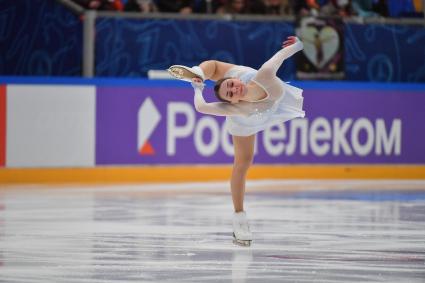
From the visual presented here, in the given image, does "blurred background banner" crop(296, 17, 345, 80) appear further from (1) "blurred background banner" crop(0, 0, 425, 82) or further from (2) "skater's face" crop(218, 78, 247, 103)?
(2) "skater's face" crop(218, 78, 247, 103)

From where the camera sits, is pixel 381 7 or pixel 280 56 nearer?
pixel 280 56

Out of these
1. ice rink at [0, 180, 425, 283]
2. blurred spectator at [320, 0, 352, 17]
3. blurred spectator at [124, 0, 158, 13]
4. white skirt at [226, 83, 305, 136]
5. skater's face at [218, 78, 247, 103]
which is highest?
blurred spectator at [320, 0, 352, 17]

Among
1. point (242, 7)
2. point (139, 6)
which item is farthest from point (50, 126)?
point (242, 7)

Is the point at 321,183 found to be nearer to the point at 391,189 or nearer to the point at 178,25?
the point at 391,189

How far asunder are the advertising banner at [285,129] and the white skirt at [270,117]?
17.9 ft

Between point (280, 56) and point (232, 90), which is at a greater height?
point (280, 56)

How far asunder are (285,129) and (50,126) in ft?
9.20

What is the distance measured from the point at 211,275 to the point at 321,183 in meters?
7.34

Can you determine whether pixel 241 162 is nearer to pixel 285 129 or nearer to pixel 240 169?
pixel 240 169

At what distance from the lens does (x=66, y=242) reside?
6984mm

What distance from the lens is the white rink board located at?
39.9 ft

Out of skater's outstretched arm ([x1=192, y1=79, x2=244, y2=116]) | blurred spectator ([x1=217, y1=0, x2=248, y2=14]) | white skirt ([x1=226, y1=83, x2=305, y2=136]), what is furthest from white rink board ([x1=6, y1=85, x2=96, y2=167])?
skater's outstretched arm ([x1=192, y1=79, x2=244, y2=116])

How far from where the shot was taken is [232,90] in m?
6.81

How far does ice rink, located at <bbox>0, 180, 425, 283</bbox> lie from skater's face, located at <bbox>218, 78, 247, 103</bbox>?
92cm
